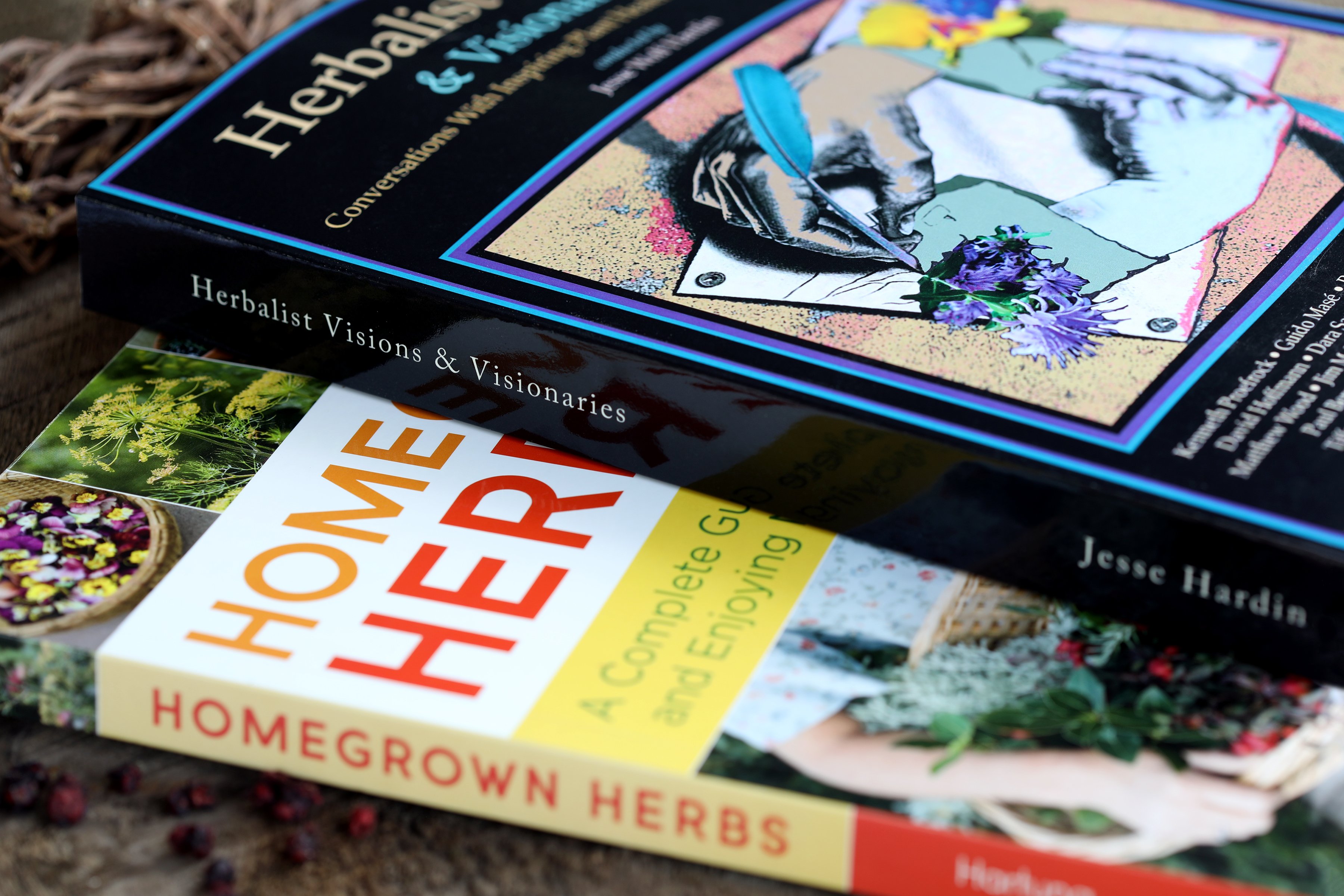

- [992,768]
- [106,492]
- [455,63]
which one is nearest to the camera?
[992,768]

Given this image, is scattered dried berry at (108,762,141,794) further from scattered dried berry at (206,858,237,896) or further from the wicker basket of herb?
the wicker basket of herb

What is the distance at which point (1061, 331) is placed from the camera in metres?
0.49

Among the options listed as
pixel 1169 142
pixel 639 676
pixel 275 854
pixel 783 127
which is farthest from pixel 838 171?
pixel 275 854

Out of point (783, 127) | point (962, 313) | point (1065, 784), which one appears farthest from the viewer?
point (783, 127)

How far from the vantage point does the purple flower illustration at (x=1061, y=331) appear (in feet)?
1.59

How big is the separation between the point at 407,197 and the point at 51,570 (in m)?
0.21

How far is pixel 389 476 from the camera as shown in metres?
0.52

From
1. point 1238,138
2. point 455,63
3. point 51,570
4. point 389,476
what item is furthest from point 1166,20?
point 51,570

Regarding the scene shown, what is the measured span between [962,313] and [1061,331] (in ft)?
0.12

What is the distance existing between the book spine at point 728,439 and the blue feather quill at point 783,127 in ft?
0.35

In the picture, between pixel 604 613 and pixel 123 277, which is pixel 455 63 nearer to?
pixel 123 277

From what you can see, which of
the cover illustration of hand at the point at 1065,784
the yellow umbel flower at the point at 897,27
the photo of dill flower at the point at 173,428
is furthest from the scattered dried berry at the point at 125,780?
the yellow umbel flower at the point at 897,27

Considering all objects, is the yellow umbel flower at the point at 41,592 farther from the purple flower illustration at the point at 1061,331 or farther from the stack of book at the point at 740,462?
the purple flower illustration at the point at 1061,331

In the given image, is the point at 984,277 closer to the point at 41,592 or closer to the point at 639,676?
the point at 639,676
